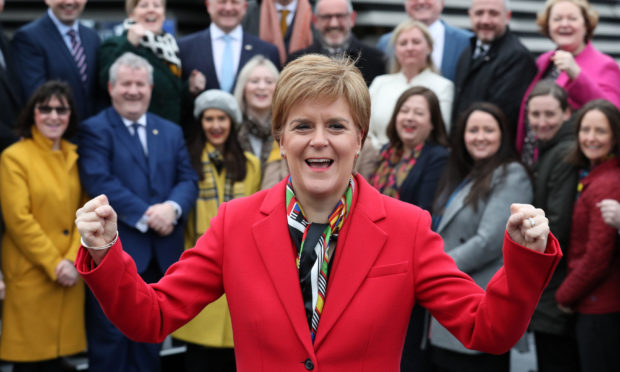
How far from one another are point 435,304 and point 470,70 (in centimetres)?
397

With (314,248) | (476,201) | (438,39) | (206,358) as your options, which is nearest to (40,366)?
(206,358)

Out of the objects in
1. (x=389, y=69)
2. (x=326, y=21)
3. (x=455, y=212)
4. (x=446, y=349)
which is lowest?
(x=446, y=349)

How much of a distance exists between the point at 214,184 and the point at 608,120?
8.72ft

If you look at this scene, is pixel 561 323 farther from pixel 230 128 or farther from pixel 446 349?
pixel 230 128

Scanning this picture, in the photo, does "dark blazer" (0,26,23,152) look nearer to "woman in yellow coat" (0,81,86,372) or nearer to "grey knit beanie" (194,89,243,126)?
"woman in yellow coat" (0,81,86,372)

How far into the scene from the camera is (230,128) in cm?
546

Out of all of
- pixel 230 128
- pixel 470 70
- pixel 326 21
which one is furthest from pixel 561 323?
pixel 326 21

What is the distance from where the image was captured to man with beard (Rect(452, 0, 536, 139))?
584cm

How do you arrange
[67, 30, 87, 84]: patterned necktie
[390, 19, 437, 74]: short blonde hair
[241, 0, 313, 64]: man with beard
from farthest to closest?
[241, 0, 313, 64]: man with beard
[390, 19, 437, 74]: short blonde hair
[67, 30, 87, 84]: patterned necktie

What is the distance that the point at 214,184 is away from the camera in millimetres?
5289

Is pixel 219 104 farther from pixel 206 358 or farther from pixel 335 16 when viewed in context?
pixel 206 358

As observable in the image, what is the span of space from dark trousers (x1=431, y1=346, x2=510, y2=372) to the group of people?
0.01 m

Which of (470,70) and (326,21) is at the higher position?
(326,21)

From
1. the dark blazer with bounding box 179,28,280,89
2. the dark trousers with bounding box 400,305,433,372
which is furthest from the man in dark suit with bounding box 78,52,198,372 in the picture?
the dark trousers with bounding box 400,305,433,372
